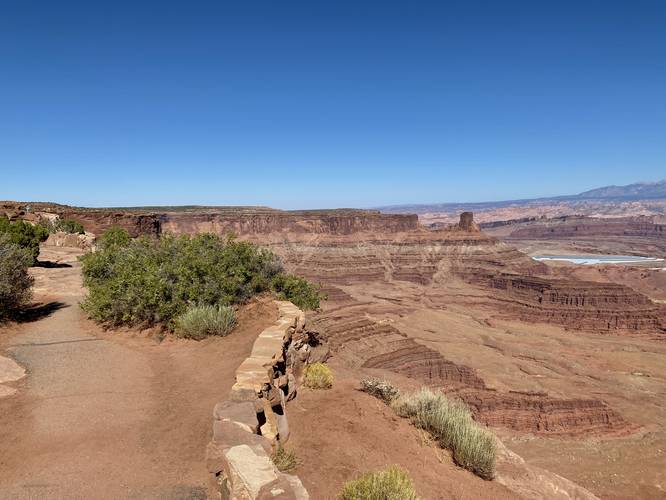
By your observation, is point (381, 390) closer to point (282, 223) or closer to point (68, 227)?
point (68, 227)

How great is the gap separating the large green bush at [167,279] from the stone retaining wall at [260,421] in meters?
2.88

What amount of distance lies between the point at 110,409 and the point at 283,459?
2.98 metres

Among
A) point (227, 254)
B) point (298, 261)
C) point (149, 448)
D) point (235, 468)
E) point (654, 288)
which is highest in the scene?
point (227, 254)

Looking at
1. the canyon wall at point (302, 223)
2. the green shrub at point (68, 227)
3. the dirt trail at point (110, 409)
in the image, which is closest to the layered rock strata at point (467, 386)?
the dirt trail at point (110, 409)

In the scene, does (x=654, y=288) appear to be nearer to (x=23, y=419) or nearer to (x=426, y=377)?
(x=426, y=377)

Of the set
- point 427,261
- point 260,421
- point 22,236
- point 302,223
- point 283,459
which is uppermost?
point 22,236

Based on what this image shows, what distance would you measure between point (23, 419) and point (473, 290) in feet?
235

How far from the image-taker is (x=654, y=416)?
2697cm

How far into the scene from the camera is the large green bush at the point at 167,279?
405 inches

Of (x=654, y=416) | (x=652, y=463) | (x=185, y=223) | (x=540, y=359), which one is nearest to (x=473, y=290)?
(x=540, y=359)

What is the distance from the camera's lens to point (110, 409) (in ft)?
19.9

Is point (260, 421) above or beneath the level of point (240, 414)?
beneath

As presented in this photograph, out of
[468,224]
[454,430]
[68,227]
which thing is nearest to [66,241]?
[68,227]

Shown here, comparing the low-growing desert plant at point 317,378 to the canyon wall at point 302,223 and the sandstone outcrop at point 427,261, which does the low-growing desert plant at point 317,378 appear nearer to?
the sandstone outcrop at point 427,261
